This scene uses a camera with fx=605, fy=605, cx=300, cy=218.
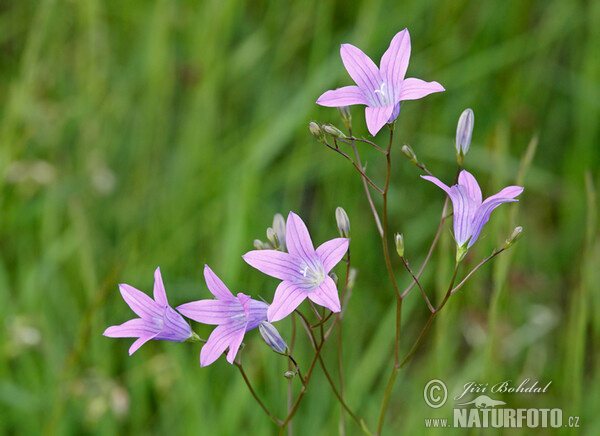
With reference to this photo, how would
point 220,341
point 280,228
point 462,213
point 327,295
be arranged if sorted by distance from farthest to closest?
point 280,228 < point 462,213 < point 220,341 < point 327,295

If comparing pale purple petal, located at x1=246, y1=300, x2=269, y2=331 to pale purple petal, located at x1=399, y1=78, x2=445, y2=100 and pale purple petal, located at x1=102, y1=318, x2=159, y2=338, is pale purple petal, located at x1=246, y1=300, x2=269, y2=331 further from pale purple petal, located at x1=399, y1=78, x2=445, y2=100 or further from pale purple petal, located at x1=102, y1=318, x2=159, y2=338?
pale purple petal, located at x1=399, y1=78, x2=445, y2=100

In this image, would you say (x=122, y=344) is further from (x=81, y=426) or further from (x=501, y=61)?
(x=501, y=61)

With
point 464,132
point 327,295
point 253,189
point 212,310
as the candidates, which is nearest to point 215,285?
point 212,310

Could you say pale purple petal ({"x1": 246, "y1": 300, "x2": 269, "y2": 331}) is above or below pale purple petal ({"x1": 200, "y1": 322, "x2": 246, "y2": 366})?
above

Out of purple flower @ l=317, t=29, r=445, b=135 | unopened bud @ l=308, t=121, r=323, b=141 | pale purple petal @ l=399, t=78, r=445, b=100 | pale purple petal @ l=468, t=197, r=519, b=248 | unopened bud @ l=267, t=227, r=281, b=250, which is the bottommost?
unopened bud @ l=267, t=227, r=281, b=250

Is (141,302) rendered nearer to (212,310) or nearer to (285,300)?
(212,310)

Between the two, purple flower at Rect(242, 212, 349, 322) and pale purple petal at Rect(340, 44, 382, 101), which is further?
pale purple petal at Rect(340, 44, 382, 101)

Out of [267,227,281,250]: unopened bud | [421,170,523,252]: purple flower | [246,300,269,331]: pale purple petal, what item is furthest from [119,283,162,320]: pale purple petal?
[421,170,523,252]: purple flower
